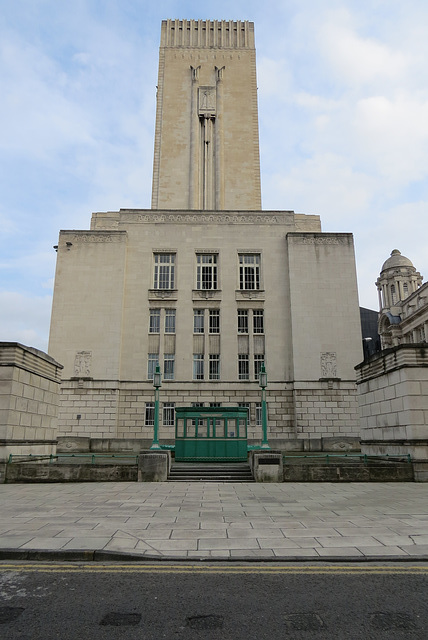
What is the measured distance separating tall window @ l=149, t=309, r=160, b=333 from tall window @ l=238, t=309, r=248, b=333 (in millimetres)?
6591

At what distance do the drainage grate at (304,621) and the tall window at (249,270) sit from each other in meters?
32.8

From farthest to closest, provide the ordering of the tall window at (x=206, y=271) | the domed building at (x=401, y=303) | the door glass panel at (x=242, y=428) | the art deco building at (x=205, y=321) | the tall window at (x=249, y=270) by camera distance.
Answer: the domed building at (x=401, y=303), the tall window at (x=249, y=270), the tall window at (x=206, y=271), the art deco building at (x=205, y=321), the door glass panel at (x=242, y=428)

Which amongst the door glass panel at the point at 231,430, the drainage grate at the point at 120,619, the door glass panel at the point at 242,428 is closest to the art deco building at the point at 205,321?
the door glass panel at the point at 242,428

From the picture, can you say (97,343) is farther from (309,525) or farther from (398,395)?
(309,525)

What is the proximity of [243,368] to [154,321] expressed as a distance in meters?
8.09

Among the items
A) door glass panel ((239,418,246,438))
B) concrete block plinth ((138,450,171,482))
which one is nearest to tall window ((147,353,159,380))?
door glass panel ((239,418,246,438))

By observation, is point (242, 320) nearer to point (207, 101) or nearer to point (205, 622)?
point (207, 101)

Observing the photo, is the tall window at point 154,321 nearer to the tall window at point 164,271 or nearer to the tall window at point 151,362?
the tall window at point 151,362

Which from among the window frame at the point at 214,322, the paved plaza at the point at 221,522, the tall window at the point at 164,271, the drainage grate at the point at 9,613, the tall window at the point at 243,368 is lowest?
the drainage grate at the point at 9,613

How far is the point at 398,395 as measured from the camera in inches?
670

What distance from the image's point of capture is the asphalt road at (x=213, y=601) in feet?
14.4

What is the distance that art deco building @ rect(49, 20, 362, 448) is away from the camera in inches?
1326

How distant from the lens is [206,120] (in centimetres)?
4816

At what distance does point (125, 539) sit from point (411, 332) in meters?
67.4
